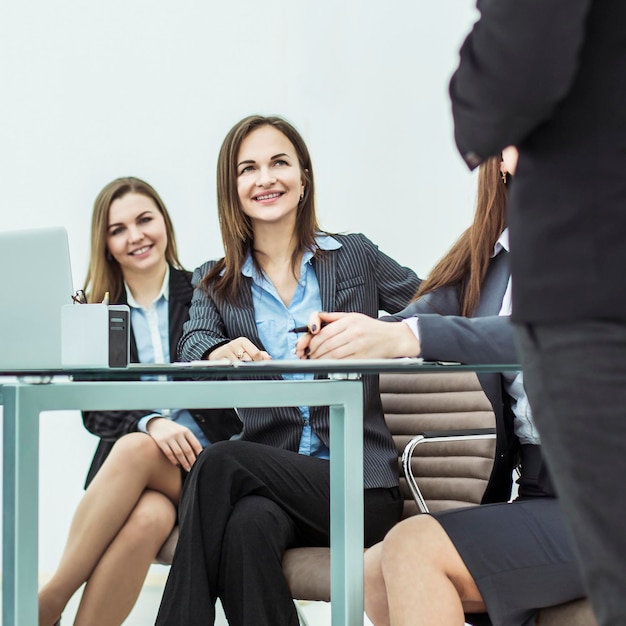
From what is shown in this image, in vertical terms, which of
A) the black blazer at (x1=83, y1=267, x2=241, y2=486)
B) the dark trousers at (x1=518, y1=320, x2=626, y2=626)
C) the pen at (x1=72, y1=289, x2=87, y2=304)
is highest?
the pen at (x1=72, y1=289, x2=87, y2=304)

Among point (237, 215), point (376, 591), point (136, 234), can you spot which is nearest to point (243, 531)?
point (376, 591)

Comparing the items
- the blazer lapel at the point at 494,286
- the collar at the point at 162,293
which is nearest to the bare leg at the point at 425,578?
the blazer lapel at the point at 494,286

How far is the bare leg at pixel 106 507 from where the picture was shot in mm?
2051

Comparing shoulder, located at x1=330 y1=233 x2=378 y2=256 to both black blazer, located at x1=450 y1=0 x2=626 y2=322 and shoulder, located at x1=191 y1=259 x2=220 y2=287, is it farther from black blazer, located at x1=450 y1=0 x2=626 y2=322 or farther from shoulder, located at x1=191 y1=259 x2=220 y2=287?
black blazer, located at x1=450 y1=0 x2=626 y2=322

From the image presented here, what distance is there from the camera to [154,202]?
10.1 feet

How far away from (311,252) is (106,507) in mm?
788

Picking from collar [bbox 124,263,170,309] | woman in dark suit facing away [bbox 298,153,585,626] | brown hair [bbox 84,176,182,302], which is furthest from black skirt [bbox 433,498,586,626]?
brown hair [bbox 84,176,182,302]

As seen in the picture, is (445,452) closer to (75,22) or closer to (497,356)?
(497,356)

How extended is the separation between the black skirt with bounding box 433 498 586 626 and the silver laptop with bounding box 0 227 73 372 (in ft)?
2.37

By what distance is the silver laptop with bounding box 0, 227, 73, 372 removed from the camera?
159 centimetres

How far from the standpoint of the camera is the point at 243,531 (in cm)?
168

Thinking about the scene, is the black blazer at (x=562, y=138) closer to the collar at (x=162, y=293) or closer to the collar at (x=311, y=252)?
the collar at (x=311, y=252)

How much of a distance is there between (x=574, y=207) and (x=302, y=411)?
4.56ft

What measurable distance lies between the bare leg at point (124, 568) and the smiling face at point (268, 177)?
0.80 metres
